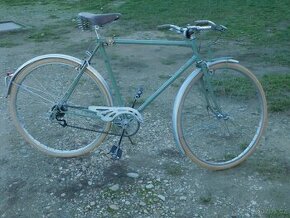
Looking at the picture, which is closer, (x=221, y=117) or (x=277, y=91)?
(x=221, y=117)

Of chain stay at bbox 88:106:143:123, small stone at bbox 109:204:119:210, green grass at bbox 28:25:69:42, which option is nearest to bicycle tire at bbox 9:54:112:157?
chain stay at bbox 88:106:143:123

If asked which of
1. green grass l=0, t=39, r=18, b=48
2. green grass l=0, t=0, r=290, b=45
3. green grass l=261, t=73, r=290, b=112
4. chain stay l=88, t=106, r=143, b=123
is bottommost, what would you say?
green grass l=0, t=0, r=290, b=45

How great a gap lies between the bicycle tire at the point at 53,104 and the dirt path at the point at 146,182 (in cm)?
15

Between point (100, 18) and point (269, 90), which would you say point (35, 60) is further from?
point (269, 90)

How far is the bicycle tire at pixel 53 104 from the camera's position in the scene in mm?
3497

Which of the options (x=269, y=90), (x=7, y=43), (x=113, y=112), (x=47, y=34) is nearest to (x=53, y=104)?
(x=113, y=112)

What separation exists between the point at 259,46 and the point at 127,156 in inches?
142

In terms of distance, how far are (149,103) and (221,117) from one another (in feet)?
1.97

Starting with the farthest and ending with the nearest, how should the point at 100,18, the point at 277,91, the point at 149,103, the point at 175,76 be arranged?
the point at 277,91 < the point at 149,103 < the point at 175,76 < the point at 100,18

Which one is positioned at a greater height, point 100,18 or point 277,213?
point 100,18

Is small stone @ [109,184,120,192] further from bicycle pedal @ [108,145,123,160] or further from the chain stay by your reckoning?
the chain stay

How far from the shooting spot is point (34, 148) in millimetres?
3924

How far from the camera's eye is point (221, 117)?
11.8 ft

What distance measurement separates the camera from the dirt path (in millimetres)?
3125
